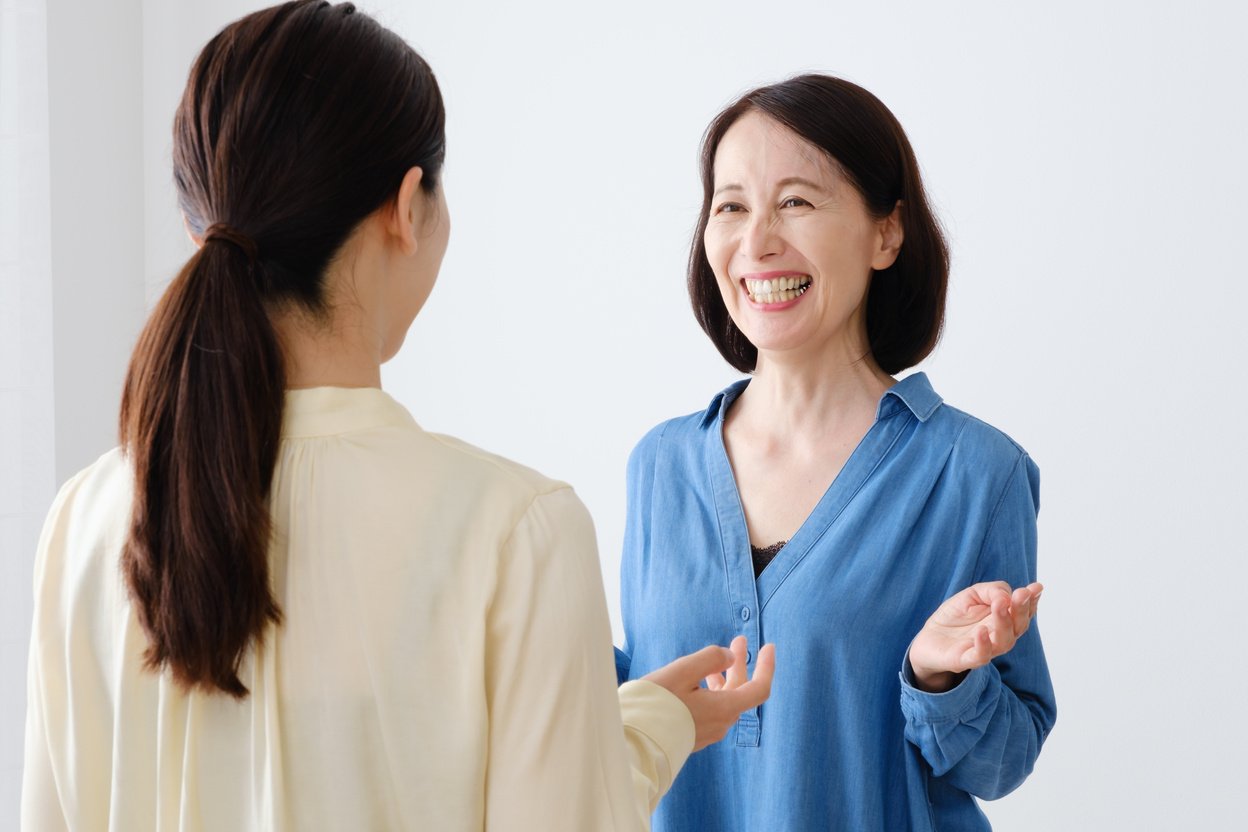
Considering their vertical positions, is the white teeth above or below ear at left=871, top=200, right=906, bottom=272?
below

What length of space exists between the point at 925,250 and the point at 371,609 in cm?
97

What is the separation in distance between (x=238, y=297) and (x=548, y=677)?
336 millimetres

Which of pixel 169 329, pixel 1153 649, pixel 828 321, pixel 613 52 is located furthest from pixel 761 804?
pixel 613 52

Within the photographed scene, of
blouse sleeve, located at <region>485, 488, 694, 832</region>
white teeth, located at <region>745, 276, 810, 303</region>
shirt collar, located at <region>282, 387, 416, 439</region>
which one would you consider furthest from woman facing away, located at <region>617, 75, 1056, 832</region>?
shirt collar, located at <region>282, 387, 416, 439</region>

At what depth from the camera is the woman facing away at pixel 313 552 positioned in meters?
0.86

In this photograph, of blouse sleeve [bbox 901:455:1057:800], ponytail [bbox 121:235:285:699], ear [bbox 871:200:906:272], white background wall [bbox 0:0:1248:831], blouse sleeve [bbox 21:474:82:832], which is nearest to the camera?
ponytail [bbox 121:235:285:699]

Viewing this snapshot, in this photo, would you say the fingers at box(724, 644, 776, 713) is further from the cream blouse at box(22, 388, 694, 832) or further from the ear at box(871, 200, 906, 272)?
the ear at box(871, 200, 906, 272)

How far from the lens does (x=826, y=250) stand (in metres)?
1.52

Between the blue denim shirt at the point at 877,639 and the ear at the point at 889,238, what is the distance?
0.17 metres

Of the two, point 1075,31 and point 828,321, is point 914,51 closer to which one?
point 1075,31

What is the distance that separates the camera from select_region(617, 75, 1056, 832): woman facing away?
1415 mm

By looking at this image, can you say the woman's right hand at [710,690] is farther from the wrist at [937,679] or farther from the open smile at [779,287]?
the open smile at [779,287]

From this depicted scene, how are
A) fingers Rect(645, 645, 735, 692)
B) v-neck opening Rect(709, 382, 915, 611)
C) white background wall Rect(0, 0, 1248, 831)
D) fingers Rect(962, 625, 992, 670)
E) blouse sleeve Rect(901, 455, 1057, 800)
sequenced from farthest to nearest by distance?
white background wall Rect(0, 0, 1248, 831)
v-neck opening Rect(709, 382, 915, 611)
blouse sleeve Rect(901, 455, 1057, 800)
fingers Rect(962, 625, 992, 670)
fingers Rect(645, 645, 735, 692)

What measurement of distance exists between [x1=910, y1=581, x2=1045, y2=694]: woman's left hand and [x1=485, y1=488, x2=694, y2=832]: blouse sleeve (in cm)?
48
